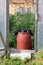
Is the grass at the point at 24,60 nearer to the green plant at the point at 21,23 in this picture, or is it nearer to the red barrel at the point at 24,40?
the red barrel at the point at 24,40

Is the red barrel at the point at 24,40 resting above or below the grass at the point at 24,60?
above

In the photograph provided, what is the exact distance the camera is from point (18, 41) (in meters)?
5.51

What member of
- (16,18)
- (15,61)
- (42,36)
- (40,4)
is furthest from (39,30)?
(16,18)

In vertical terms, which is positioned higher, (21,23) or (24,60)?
(21,23)

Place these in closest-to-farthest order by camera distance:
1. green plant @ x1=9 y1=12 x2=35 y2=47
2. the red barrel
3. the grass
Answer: the grass, the red barrel, green plant @ x1=9 y1=12 x2=35 y2=47

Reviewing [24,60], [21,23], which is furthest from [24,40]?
[21,23]

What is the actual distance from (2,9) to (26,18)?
109 centimetres

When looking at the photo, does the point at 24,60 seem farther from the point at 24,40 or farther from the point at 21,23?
the point at 21,23

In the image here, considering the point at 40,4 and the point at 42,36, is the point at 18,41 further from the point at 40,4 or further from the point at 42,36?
the point at 40,4

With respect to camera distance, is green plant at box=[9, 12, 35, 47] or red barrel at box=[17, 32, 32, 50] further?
green plant at box=[9, 12, 35, 47]

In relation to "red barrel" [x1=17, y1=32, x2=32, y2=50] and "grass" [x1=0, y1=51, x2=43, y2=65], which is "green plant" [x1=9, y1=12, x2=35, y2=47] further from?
"grass" [x1=0, y1=51, x2=43, y2=65]

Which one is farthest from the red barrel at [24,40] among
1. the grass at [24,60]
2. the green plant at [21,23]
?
the grass at [24,60]

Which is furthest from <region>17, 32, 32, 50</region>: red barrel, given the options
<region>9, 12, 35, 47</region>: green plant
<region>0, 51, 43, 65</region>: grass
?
<region>0, 51, 43, 65</region>: grass

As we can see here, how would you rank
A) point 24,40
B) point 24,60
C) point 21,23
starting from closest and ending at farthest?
point 24,60 < point 24,40 < point 21,23
